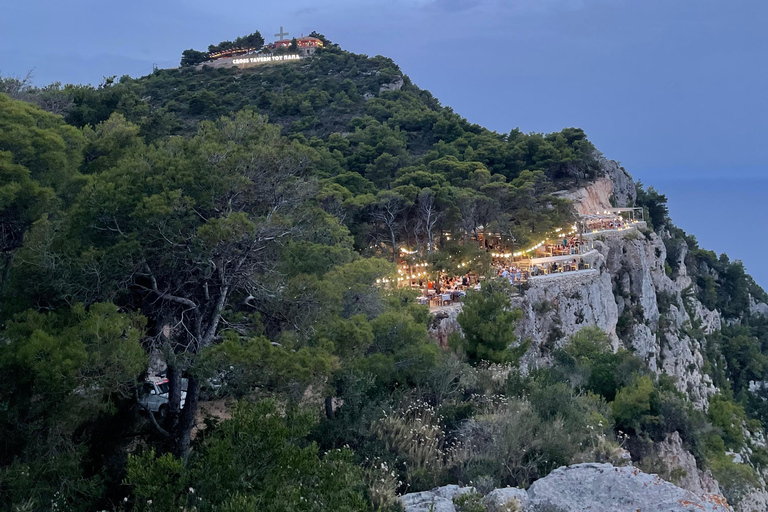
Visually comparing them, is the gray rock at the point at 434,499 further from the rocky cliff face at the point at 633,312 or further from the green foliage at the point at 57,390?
the rocky cliff face at the point at 633,312

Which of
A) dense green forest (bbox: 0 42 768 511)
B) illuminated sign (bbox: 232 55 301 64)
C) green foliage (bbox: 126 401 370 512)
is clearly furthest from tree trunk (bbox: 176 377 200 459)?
illuminated sign (bbox: 232 55 301 64)

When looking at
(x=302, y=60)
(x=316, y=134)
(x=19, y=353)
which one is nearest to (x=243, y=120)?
(x=19, y=353)

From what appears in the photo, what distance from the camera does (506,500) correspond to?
8.84 meters

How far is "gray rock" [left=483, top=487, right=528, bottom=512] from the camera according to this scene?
862 centimetres

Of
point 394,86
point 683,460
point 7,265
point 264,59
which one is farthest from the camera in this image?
point 264,59

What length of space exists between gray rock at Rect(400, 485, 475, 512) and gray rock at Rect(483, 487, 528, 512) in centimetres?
30

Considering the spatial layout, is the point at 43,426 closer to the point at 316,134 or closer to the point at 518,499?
the point at 518,499

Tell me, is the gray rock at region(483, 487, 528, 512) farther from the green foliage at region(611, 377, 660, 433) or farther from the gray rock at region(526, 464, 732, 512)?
the green foliage at region(611, 377, 660, 433)

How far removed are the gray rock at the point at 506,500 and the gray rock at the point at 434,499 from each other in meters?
0.30

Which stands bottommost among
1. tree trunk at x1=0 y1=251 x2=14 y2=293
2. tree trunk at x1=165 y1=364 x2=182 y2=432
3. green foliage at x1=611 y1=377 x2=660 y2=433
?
green foliage at x1=611 y1=377 x2=660 y2=433

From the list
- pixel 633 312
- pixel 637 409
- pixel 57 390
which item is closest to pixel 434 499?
pixel 57 390

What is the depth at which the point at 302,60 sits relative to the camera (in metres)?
75.8

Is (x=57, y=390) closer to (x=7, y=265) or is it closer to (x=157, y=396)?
(x=7, y=265)

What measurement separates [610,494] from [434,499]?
2.56 m
